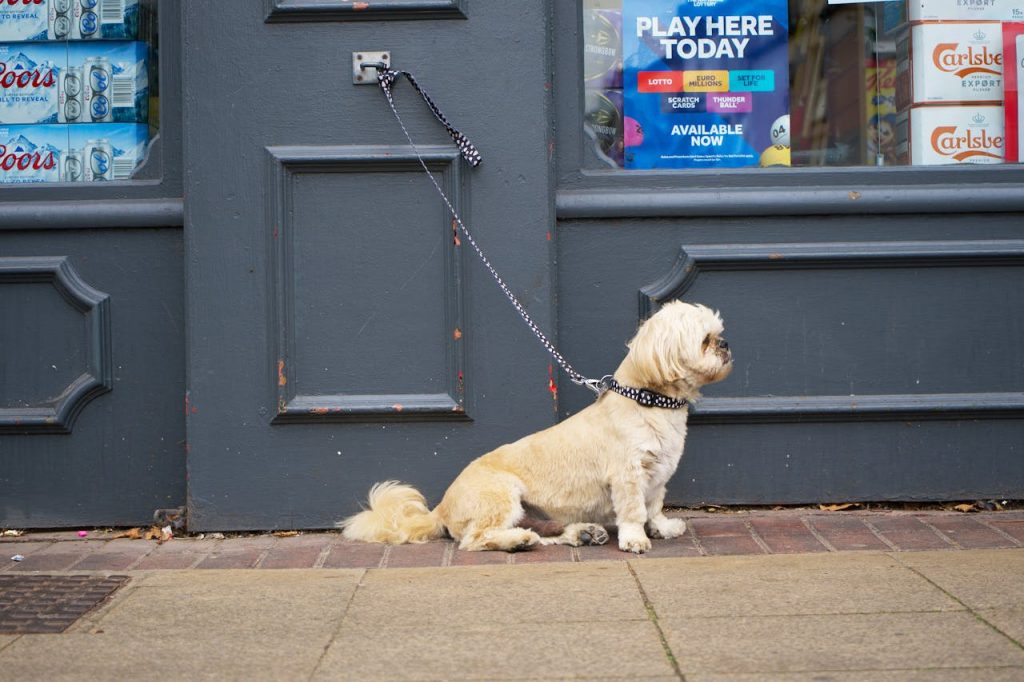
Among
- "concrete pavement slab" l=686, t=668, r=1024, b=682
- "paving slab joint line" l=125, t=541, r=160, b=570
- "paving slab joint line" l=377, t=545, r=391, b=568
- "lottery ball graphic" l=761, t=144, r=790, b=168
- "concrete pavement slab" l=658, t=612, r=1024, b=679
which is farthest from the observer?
"lottery ball graphic" l=761, t=144, r=790, b=168

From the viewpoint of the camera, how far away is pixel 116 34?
19.3ft

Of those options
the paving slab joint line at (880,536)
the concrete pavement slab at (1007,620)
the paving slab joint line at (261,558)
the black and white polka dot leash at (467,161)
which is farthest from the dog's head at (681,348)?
the paving slab joint line at (261,558)

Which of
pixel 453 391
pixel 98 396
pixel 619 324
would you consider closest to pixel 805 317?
pixel 619 324

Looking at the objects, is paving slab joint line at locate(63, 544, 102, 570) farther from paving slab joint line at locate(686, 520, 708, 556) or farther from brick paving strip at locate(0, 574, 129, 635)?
paving slab joint line at locate(686, 520, 708, 556)

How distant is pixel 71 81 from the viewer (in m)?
5.91

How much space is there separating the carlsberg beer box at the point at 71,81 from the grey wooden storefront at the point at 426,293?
0.29 meters

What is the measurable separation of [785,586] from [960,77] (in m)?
3.02

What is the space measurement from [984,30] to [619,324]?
235 cm

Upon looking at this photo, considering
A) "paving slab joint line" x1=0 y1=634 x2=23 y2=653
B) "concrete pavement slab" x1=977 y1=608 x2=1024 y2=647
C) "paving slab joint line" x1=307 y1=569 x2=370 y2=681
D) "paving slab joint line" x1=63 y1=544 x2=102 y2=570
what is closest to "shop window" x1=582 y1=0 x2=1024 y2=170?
"paving slab joint line" x1=307 y1=569 x2=370 y2=681

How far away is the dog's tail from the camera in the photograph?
16.9ft

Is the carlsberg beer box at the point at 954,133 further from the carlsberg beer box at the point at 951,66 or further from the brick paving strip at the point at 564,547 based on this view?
the brick paving strip at the point at 564,547

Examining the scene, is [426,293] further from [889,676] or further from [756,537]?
→ [889,676]

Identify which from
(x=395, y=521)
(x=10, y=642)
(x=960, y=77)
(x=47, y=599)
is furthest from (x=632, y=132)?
(x=10, y=642)

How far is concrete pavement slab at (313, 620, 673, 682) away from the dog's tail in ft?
4.00
